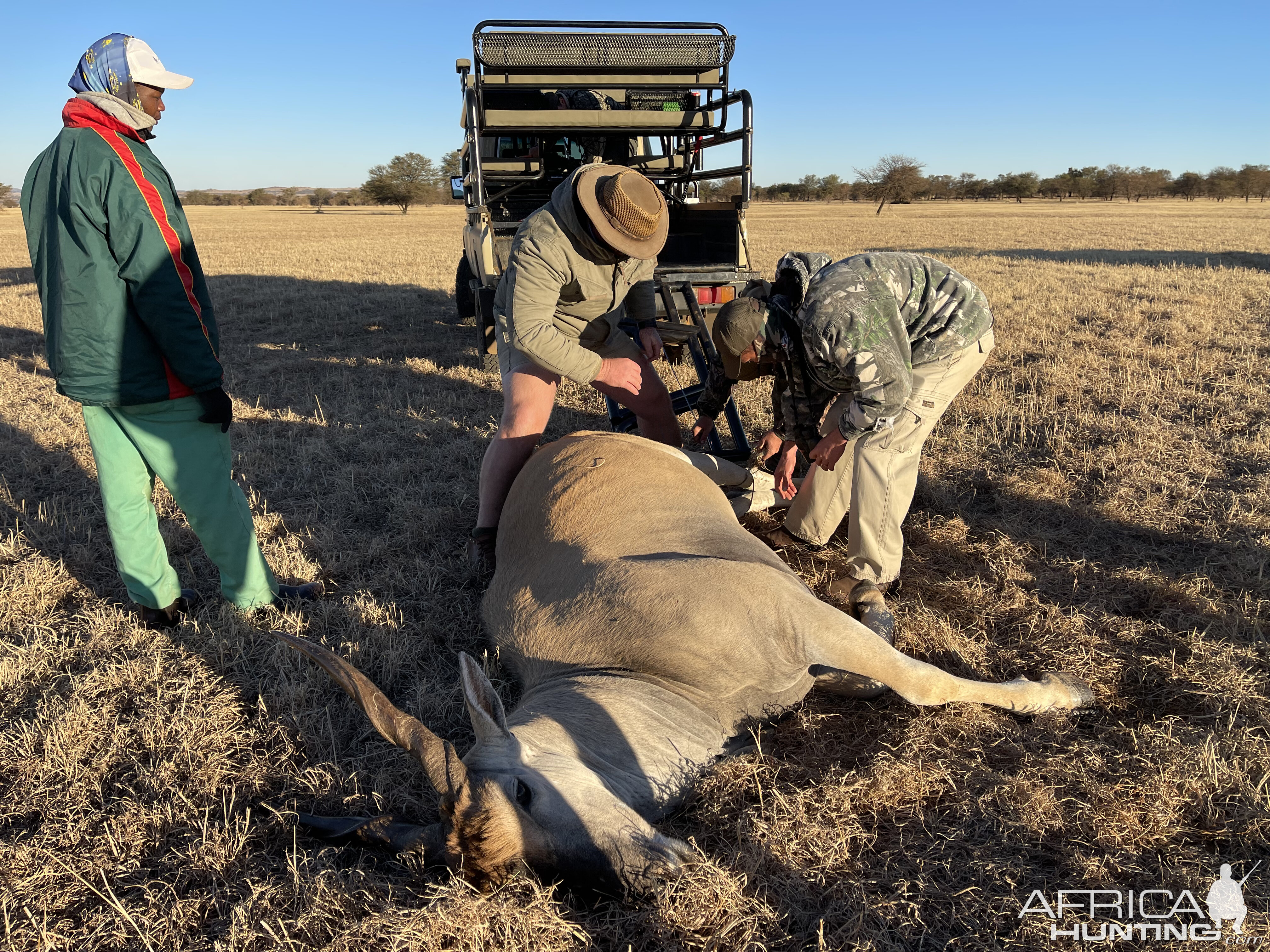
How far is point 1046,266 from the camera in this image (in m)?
14.9

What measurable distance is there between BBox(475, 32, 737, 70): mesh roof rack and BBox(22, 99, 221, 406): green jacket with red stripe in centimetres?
457

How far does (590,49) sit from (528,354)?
458 centimetres

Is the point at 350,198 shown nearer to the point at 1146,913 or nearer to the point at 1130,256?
the point at 1130,256

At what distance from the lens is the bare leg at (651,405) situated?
451cm

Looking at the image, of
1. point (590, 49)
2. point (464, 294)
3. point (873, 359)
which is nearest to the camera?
point (873, 359)

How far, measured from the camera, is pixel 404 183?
62406 millimetres

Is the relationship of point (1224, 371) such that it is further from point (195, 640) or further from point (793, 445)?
point (195, 640)

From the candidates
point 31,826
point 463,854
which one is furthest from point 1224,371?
point 31,826

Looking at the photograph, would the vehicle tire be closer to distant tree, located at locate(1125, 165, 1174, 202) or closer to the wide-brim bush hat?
the wide-brim bush hat

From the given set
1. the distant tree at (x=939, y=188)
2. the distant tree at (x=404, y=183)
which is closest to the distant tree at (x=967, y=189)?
the distant tree at (x=939, y=188)

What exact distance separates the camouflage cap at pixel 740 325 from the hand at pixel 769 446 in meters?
0.94

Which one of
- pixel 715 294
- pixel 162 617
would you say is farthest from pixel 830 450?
pixel 715 294

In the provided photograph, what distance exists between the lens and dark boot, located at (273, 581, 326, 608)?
4.13m

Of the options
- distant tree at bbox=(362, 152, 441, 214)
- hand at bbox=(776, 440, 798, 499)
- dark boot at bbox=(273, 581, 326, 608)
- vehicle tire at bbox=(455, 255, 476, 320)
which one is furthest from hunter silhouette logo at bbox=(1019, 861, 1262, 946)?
distant tree at bbox=(362, 152, 441, 214)
